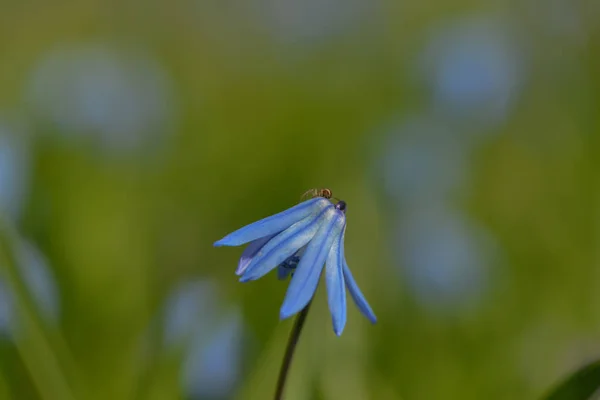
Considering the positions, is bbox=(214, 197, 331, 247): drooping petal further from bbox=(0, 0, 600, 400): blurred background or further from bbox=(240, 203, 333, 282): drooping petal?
bbox=(0, 0, 600, 400): blurred background

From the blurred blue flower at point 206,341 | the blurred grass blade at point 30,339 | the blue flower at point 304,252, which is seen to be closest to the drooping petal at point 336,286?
the blue flower at point 304,252

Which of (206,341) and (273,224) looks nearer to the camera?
(273,224)

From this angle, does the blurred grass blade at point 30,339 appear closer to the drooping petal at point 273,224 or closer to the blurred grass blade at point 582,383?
the drooping petal at point 273,224

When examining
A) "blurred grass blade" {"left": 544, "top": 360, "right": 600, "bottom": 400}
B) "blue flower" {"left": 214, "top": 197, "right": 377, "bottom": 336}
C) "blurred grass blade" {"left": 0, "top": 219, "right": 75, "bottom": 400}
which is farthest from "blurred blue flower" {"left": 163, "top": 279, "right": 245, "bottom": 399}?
"blurred grass blade" {"left": 544, "top": 360, "right": 600, "bottom": 400}

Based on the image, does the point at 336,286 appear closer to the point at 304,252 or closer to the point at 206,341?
the point at 304,252

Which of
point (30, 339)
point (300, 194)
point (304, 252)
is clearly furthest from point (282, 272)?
point (300, 194)

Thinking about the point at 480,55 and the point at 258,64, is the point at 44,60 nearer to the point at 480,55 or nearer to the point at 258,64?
the point at 258,64
